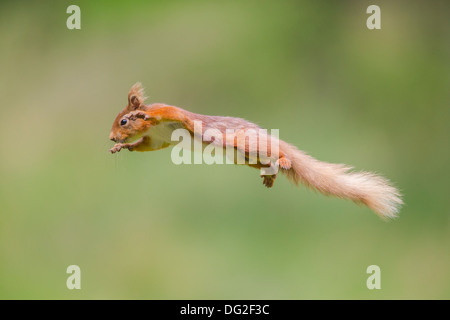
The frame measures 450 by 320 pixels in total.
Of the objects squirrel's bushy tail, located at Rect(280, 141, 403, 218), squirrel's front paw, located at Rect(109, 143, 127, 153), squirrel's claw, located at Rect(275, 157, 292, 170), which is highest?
squirrel's front paw, located at Rect(109, 143, 127, 153)

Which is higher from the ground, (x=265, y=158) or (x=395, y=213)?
(x=265, y=158)

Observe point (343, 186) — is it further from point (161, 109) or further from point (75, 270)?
point (75, 270)

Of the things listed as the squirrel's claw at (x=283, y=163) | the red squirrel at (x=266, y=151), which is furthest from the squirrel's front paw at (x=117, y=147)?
the squirrel's claw at (x=283, y=163)

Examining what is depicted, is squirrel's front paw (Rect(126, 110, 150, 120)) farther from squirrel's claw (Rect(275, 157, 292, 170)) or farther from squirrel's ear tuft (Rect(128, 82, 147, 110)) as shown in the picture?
squirrel's claw (Rect(275, 157, 292, 170))

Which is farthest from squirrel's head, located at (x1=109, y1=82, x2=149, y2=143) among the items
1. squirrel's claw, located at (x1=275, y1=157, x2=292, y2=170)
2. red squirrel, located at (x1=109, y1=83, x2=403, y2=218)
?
squirrel's claw, located at (x1=275, y1=157, x2=292, y2=170)

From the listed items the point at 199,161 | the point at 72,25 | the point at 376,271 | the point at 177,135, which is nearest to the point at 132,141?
the point at 177,135

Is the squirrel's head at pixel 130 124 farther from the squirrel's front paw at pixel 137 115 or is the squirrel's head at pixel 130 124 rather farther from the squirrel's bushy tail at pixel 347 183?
the squirrel's bushy tail at pixel 347 183
